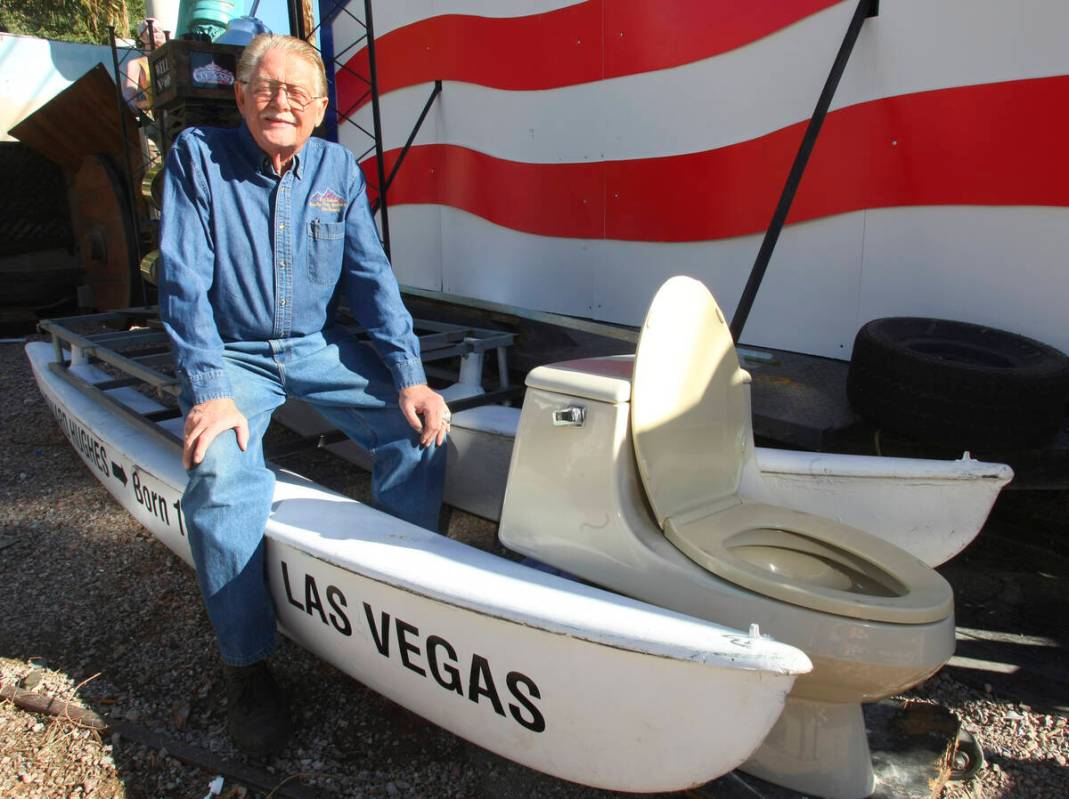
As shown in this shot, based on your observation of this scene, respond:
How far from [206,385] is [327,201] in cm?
59

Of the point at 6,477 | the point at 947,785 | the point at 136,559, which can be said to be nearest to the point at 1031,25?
the point at 947,785


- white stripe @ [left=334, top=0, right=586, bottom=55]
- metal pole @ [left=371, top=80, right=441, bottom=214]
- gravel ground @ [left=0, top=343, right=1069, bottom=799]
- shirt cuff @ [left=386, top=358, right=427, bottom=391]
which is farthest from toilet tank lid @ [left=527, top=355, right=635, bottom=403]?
metal pole @ [left=371, top=80, right=441, bottom=214]

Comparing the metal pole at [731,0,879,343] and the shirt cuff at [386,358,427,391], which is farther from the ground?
the metal pole at [731,0,879,343]

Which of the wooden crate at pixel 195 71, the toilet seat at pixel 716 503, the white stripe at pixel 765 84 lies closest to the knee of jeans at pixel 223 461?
the toilet seat at pixel 716 503

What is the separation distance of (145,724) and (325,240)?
50.4 inches

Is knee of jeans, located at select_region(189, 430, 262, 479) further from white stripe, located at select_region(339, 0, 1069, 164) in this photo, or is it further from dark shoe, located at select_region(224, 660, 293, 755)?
white stripe, located at select_region(339, 0, 1069, 164)

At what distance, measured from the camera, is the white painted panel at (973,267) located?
263 cm

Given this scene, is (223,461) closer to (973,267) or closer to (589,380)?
(589,380)

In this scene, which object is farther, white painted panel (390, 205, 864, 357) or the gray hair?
white painted panel (390, 205, 864, 357)

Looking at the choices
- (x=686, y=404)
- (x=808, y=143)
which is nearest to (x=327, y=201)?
(x=686, y=404)

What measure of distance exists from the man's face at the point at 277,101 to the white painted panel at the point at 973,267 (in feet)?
7.43

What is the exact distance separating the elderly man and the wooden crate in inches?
141

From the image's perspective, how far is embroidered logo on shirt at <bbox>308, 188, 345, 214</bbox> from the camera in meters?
1.97

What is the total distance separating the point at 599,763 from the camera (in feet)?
4.36
